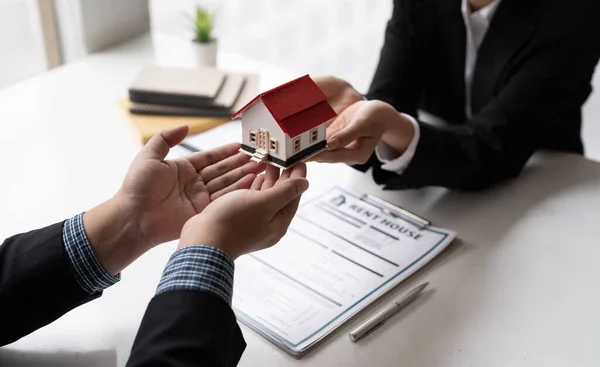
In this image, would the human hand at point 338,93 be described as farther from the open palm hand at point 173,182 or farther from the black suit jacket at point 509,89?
the open palm hand at point 173,182

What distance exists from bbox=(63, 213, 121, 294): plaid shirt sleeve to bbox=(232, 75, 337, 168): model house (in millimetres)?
263

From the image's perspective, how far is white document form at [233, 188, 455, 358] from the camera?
0.92 m

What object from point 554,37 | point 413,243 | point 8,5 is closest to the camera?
point 413,243

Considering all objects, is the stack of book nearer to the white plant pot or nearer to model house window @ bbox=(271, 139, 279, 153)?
the white plant pot

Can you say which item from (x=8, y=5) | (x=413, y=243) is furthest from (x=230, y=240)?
(x=8, y=5)

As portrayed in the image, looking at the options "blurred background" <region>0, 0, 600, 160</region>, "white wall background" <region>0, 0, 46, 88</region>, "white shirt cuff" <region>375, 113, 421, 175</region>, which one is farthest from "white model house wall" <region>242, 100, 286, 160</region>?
"white wall background" <region>0, 0, 46, 88</region>

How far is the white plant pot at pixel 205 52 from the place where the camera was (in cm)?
163

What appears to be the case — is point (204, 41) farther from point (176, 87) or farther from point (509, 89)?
point (509, 89)

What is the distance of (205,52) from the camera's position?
164 cm

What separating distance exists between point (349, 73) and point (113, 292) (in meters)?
1.88

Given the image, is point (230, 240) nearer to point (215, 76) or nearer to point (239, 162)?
point (239, 162)

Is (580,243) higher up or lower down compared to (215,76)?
lower down

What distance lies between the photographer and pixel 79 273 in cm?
87

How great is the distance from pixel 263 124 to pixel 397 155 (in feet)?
1.13
